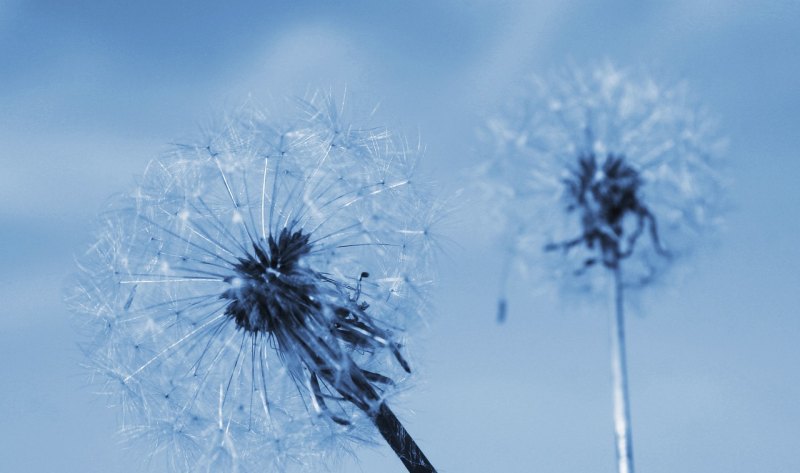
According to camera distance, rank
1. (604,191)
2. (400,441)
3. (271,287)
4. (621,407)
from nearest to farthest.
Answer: (621,407) < (604,191) < (400,441) < (271,287)

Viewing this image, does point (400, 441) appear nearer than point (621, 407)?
No

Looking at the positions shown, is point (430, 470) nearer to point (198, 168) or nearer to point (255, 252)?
point (255, 252)

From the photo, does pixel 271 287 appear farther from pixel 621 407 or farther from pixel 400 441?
pixel 621 407

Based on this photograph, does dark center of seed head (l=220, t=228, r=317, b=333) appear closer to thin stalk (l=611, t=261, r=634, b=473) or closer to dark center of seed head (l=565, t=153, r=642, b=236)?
dark center of seed head (l=565, t=153, r=642, b=236)

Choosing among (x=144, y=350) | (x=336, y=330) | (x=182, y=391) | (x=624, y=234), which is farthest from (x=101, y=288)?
(x=624, y=234)

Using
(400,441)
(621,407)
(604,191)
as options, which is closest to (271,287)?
(400,441)
